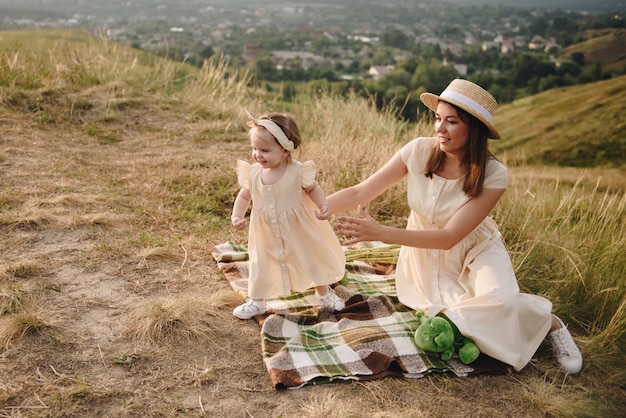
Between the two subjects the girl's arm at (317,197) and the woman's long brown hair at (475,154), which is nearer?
the woman's long brown hair at (475,154)

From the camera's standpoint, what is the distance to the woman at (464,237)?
9.80 feet

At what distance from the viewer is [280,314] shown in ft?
11.2

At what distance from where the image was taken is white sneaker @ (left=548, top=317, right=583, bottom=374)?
3020mm

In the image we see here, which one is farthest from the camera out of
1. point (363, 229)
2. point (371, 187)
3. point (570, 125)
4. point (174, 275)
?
point (570, 125)

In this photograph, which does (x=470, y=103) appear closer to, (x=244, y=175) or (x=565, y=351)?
(x=244, y=175)

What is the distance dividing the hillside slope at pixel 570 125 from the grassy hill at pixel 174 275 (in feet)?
56.7

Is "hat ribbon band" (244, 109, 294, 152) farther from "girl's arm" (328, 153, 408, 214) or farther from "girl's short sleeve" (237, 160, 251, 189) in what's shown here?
"girl's arm" (328, 153, 408, 214)

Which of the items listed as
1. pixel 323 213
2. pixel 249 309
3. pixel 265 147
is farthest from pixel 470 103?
pixel 249 309

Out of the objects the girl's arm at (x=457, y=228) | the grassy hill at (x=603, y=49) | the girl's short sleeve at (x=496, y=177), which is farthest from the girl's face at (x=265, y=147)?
the grassy hill at (x=603, y=49)

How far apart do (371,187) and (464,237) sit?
0.66 meters

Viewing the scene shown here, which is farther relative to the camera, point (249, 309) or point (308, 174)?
point (249, 309)

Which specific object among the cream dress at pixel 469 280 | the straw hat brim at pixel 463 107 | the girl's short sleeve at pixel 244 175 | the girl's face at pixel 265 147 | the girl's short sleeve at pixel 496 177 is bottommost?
the cream dress at pixel 469 280

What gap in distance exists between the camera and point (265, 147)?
10.1 feet

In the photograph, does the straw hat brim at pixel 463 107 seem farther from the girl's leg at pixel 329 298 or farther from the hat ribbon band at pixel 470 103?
the girl's leg at pixel 329 298
